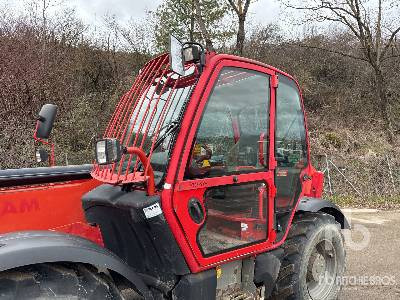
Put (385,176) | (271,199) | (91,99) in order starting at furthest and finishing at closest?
1. (91,99)
2. (385,176)
3. (271,199)

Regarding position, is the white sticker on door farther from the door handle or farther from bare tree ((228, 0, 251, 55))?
bare tree ((228, 0, 251, 55))

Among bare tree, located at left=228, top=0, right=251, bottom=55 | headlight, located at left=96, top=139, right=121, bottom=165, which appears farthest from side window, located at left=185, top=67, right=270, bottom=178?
bare tree, located at left=228, top=0, right=251, bottom=55

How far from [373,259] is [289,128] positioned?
309 centimetres

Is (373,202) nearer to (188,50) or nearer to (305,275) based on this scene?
(305,275)

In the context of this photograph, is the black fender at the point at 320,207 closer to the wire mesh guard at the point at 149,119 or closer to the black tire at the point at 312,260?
the black tire at the point at 312,260

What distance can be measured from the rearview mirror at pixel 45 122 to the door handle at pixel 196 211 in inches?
62.1

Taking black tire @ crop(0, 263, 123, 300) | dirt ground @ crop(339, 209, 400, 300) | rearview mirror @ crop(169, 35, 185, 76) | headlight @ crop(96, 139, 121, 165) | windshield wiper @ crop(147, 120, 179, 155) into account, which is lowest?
dirt ground @ crop(339, 209, 400, 300)

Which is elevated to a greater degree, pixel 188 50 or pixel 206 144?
pixel 188 50

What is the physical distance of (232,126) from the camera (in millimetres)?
3246

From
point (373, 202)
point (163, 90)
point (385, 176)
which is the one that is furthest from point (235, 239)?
point (385, 176)

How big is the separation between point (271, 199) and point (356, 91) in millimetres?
21555

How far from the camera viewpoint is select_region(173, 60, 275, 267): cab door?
2.95 m

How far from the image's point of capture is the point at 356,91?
23234 millimetres

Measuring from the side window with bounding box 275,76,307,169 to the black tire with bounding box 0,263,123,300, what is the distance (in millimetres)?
1797
